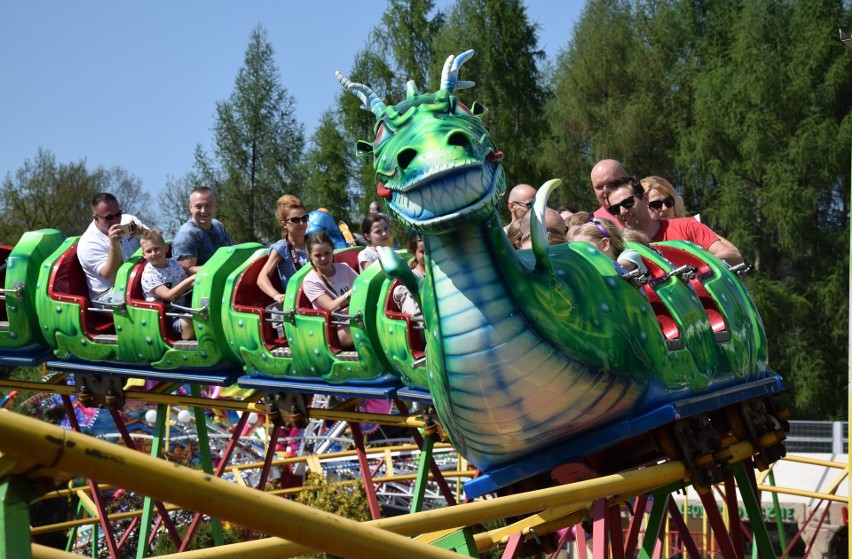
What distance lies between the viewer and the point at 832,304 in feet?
63.7

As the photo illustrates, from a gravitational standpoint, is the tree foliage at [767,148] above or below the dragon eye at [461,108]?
above

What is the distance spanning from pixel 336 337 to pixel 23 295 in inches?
82.1

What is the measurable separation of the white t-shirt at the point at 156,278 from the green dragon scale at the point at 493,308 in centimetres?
350

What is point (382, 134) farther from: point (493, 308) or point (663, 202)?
point (663, 202)

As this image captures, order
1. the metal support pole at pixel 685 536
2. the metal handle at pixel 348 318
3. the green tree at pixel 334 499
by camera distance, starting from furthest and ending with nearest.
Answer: the green tree at pixel 334 499 → the metal handle at pixel 348 318 → the metal support pole at pixel 685 536

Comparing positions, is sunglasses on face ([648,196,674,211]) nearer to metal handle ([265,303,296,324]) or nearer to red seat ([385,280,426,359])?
red seat ([385,280,426,359])

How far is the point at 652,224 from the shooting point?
557 centimetres

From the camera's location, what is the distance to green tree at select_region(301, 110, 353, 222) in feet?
76.5

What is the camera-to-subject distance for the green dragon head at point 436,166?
3473 mm

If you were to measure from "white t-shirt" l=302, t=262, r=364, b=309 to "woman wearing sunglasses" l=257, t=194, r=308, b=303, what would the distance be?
35cm

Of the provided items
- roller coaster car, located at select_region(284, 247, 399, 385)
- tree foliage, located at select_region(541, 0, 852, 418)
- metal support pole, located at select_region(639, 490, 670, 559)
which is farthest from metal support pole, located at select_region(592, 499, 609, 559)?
tree foliage, located at select_region(541, 0, 852, 418)

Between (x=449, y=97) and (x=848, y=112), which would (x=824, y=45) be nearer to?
(x=848, y=112)

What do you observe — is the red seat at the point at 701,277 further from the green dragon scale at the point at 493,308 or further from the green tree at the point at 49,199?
the green tree at the point at 49,199

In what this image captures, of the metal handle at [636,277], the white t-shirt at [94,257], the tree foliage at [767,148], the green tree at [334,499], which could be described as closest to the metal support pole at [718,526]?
the metal handle at [636,277]
